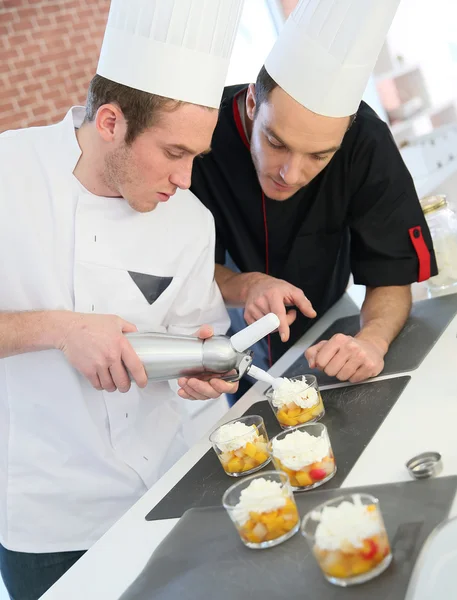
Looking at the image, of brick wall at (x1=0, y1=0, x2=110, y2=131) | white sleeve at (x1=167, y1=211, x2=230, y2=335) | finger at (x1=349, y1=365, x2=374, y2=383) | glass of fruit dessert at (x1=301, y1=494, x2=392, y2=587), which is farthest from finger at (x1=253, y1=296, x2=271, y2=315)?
brick wall at (x1=0, y1=0, x2=110, y2=131)

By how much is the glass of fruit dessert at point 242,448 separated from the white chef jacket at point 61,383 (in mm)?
327

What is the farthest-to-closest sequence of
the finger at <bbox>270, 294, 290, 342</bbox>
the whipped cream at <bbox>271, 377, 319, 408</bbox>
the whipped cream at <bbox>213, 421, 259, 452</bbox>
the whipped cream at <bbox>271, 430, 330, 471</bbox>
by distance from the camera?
the finger at <bbox>270, 294, 290, 342</bbox>
the whipped cream at <bbox>271, 377, 319, 408</bbox>
the whipped cream at <bbox>213, 421, 259, 452</bbox>
the whipped cream at <bbox>271, 430, 330, 471</bbox>

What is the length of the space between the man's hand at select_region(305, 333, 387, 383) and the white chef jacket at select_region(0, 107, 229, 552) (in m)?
0.42

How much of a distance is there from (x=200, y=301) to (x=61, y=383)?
16.6 inches

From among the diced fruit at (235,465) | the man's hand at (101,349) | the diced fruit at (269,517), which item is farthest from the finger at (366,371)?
the diced fruit at (269,517)

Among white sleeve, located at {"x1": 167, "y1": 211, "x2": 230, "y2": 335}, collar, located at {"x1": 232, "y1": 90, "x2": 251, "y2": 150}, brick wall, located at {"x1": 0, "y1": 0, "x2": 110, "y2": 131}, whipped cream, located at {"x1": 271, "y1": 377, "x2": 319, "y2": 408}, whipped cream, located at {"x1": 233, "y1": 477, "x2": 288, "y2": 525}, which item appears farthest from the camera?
brick wall, located at {"x1": 0, "y1": 0, "x2": 110, "y2": 131}

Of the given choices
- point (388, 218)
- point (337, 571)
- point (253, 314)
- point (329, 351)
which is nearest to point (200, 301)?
point (253, 314)

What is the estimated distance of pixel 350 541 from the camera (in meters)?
0.93

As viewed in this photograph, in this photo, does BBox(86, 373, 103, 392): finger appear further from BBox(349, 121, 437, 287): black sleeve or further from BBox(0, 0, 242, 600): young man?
BBox(349, 121, 437, 287): black sleeve

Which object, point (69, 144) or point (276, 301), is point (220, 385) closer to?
point (276, 301)

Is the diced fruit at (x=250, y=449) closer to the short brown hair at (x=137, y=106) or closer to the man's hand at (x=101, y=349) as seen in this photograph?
the man's hand at (x=101, y=349)

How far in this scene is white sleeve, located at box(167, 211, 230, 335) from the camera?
1.83 m

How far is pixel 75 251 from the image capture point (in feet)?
5.31

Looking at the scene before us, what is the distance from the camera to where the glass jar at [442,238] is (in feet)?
7.24
